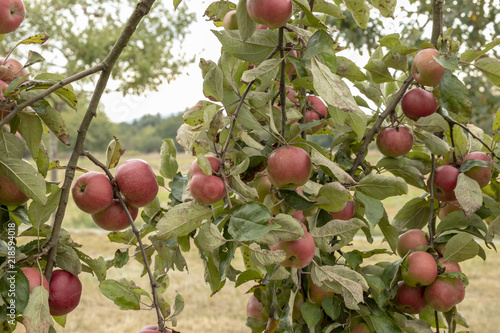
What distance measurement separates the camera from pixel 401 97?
681 millimetres

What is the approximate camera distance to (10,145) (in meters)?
0.50

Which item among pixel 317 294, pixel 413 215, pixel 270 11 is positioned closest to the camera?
pixel 270 11

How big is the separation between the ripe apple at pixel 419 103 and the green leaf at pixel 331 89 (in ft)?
0.89

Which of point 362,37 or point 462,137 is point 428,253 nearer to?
point 462,137

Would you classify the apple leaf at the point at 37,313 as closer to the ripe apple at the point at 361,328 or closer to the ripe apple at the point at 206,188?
the ripe apple at the point at 206,188

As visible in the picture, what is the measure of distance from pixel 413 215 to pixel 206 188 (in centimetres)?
46

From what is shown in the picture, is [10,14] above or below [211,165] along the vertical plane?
above

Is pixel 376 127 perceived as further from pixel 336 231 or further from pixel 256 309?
pixel 256 309

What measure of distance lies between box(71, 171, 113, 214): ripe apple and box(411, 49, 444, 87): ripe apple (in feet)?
1.39

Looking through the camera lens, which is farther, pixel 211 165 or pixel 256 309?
pixel 256 309

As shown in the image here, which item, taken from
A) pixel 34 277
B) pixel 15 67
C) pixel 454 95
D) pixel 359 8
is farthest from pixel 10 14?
pixel 454 95

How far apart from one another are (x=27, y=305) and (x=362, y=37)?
230cm

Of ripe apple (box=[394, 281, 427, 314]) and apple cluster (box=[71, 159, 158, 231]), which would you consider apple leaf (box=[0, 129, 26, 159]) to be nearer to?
apple cluster (box=[71, 159, 158, 231])

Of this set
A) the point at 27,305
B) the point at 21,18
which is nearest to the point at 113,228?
the point at 27,305
